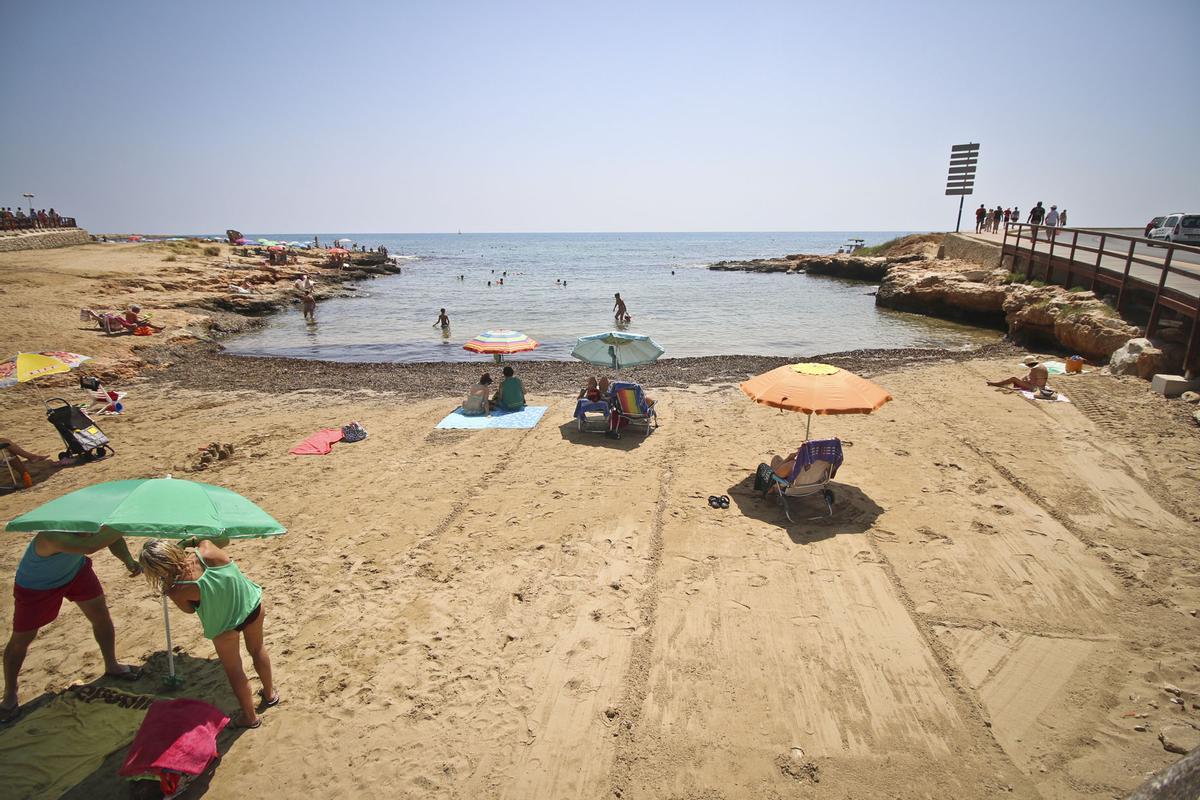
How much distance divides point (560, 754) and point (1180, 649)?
18.0ft

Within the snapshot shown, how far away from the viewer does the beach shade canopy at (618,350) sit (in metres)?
11.1

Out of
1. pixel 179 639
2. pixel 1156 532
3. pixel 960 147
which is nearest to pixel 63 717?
pixel 179 639

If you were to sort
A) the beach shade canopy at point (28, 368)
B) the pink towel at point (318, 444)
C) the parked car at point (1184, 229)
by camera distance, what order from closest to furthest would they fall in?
the beach shade canopy at point (28, 368), the pink towel at point (318, 444), the parked car at point (1184, 229)

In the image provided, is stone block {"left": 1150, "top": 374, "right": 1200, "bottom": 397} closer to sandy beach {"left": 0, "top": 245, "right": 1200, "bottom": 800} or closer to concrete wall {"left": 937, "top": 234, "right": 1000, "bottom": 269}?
sandy beach {"left": 0, "top": 245, "right": 1200, "bottom": 800}

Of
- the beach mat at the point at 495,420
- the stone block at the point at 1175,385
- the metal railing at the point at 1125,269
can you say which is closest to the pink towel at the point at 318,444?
the beach mat at the point at 495,420

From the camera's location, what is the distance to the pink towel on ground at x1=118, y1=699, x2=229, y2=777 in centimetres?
346

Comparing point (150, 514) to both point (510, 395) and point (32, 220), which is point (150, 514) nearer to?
point (510, 395)

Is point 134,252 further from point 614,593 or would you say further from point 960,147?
point 960,147

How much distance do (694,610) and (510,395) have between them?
23.5ft

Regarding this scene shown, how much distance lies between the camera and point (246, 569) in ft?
20.2

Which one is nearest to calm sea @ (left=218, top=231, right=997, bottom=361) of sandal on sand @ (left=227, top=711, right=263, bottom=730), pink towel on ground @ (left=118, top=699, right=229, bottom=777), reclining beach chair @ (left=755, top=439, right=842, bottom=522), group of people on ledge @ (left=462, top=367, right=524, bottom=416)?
group of people on ledge @ (left=462, top=367, right=524, bottom=416)

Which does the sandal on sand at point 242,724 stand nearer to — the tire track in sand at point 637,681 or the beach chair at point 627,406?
the tire track in sand at point 637,681

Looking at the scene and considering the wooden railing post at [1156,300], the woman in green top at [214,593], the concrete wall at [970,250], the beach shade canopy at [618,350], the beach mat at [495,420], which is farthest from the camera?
the concrete wall at [970,250]

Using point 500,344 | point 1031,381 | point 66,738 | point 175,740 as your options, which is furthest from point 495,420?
point 1031,381
